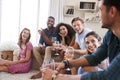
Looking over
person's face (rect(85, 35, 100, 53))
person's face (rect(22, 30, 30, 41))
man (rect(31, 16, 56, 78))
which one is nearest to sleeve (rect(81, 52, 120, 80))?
person's face (rect(85, 35, 100, 53))

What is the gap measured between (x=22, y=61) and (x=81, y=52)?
133 centimetres

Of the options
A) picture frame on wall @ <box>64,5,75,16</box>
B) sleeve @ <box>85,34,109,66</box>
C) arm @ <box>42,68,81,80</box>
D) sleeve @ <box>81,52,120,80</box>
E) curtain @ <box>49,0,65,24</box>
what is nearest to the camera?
sleeve @ <box>81,52,120,80</box>

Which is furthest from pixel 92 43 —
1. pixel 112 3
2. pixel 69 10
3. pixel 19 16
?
pixel 69 10

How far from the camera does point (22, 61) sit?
13.0 feet

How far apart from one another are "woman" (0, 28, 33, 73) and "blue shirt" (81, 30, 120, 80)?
2.76 m

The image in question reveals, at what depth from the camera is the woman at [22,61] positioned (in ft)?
12.7

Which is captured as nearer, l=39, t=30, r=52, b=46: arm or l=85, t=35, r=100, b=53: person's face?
l=85, t=35, r=100, b=53: person's face

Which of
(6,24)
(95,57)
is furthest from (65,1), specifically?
(95,57)

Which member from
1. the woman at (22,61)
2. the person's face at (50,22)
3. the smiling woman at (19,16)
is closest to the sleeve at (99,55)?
the woman at (22,61)

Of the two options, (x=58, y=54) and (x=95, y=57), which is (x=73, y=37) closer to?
(x=58, y=54)

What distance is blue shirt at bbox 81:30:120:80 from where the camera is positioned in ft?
2.85

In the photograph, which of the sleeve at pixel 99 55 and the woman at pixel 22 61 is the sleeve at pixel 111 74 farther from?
the woman at pixel 22 61

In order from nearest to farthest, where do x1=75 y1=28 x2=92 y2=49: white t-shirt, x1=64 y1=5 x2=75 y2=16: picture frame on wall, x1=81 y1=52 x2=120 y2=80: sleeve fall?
x1=81 y1=52 x2=120 y2=80: sleeve, x1=75 y1=28 x2=92 y2=49: white t-shirt, x1=64 y1=5 x2=75 y2=16: picture frame on wall

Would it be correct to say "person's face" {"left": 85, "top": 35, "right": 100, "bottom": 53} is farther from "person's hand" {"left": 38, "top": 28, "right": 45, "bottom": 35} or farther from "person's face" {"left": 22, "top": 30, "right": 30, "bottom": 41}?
"person's hand" {"left": 38, "top": 28, "right": 45, "bottom": 35}
